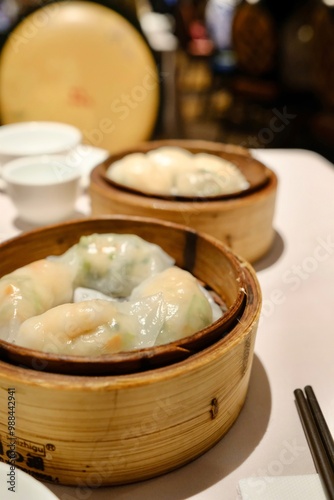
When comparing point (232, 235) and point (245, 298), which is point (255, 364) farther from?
point (232, 235)

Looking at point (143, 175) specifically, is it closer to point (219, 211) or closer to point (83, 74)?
point (219, 211)

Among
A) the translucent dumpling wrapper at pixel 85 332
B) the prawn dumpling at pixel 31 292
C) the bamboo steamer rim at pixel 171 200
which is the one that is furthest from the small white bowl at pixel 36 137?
the translucent dumpling wrapper at pixel 85 332

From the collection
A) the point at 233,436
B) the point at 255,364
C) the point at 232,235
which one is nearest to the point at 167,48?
the point at 232,235

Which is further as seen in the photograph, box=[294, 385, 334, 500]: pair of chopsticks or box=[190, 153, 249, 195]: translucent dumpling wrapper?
box=[190, 153, 249, 195]: translucent dumpling wrapper

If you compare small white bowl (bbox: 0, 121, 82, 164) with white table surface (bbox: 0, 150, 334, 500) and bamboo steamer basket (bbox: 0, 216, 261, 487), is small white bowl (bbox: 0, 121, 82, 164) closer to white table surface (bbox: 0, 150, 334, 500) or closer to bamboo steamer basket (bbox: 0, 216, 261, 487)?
white table surface (bbox: 0, 150, 334, 500)

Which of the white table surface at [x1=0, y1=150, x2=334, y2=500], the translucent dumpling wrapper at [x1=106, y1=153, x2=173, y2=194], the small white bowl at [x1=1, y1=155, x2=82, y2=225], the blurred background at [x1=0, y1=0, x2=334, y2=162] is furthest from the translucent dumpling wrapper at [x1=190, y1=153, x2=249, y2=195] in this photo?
the blurred background at [x1=0, y1=0, x2=334, y2=162]
